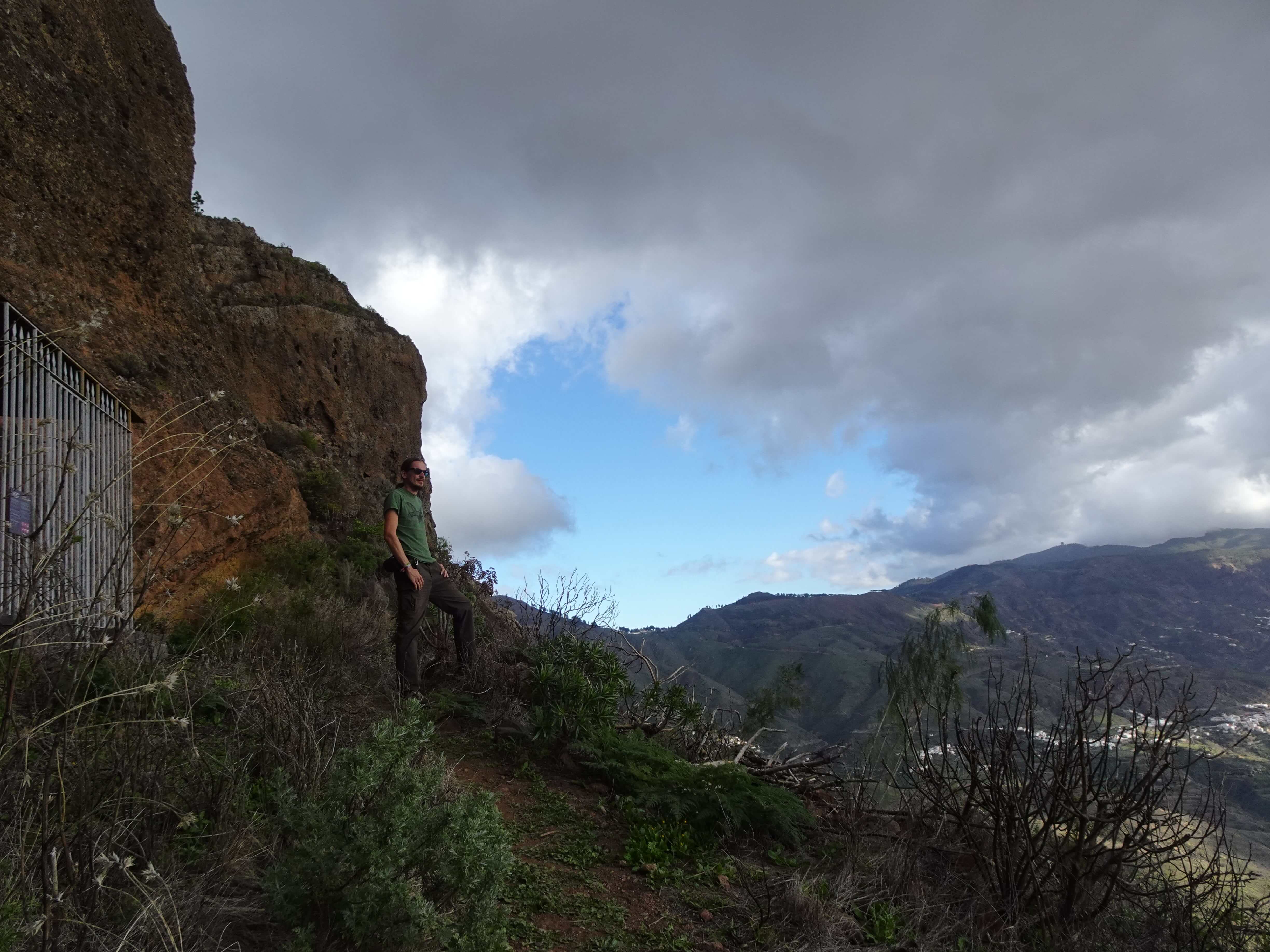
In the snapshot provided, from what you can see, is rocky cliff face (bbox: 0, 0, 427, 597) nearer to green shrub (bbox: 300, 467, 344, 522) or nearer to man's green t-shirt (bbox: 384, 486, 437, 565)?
green shrub (bbox: 300, 467, 344, 522)

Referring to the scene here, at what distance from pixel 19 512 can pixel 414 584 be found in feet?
8.53

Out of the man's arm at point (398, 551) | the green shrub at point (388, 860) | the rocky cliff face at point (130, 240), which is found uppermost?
the rocky cliff face at point (130, 240)

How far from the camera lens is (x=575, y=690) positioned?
19.6ft

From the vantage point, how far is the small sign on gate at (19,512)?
157 inches

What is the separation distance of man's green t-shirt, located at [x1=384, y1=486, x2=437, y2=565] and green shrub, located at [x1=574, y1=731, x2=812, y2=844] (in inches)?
86.4

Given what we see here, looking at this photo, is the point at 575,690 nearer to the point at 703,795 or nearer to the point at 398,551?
the point at 703,795

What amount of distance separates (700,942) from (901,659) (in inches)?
620

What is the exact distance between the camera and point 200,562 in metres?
7.40

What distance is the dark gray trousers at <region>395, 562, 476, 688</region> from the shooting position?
20.6ft

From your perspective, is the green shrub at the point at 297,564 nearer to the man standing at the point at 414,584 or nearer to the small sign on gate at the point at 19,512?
the man standing at the point at 414,584

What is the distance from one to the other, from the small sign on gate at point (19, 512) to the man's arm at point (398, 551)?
2261 mm

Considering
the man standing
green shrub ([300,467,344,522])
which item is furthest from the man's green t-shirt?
green shrub ([300,467,344,522])

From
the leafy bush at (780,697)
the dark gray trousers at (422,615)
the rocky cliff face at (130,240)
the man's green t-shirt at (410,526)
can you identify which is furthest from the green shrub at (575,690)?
the leafy bush at (780,697)

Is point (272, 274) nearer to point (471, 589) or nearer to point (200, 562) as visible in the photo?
point (471, 589)
